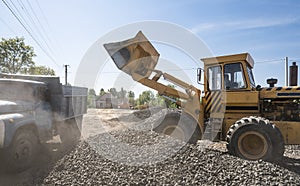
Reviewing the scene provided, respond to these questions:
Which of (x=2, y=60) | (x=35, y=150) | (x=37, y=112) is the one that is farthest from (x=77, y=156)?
(x=2, y=60)

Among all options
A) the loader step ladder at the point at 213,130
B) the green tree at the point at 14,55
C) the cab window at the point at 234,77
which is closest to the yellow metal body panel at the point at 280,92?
the cab window at the point at 234,77

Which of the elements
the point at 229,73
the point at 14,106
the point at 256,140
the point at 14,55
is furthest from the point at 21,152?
the point at 14,55

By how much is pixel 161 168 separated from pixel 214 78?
331 centimetres

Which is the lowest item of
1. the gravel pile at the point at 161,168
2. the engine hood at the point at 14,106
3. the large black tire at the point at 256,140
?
the gravel pile at the point at 161,168

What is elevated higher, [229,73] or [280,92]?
[229,73]

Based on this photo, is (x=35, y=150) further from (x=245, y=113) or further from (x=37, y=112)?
(x=245, y=113)

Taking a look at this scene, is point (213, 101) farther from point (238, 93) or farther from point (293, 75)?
point (293, 75)

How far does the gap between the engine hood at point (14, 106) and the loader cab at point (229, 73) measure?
4.90 metres

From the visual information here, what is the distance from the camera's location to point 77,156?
5418 millimetres

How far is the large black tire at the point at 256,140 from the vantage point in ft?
17.3

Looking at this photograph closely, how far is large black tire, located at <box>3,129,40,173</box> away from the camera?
4797mm

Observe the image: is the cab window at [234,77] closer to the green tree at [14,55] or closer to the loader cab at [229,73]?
the loader cab at [229,73]

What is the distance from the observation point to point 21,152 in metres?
5.10

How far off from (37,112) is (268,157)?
5.89 metres
